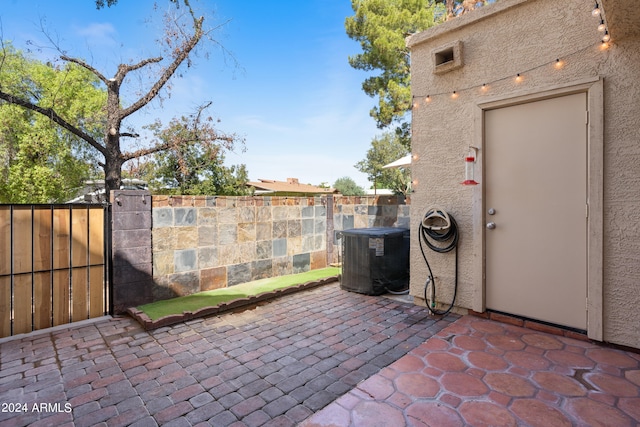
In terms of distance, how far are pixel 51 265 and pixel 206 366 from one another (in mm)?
2261

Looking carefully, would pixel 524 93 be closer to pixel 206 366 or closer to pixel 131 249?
pixel 206 366

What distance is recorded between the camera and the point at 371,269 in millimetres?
4414

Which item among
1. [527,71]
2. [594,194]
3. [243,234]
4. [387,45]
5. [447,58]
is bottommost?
[243,234]

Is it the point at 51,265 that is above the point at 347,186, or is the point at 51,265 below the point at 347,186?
below

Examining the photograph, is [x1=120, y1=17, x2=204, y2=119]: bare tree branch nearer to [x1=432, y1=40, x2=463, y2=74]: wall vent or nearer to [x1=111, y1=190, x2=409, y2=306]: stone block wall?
[x1=111, y1=190, x2=409, y2=306]: stone block wall

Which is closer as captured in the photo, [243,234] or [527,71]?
[527,71]

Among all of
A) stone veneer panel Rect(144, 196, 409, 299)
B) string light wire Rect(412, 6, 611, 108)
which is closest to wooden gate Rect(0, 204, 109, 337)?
stone veneer panel Rect(144, 196, 409, 299)

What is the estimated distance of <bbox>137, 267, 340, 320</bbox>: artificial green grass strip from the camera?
3629mm

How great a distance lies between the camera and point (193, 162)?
14422 millimetres

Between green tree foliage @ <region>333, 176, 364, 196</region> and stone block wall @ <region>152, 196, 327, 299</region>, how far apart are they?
3187 cm

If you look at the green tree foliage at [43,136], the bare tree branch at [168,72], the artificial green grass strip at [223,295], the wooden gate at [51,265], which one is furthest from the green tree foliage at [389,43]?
the green tree foliage at [43,136]

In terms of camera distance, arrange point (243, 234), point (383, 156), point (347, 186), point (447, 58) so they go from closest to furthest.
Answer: point (447, 58) < point (243, 234) < point (383, 156) < point (347, 186)

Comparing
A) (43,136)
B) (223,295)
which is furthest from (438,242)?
(43,136)

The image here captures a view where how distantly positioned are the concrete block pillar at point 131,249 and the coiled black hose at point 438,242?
336 cm
